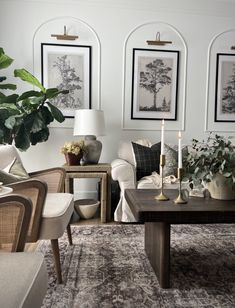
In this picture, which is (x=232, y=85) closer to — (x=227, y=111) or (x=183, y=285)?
(x=227, y=111)

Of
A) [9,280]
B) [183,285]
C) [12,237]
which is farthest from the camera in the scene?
[183,285]

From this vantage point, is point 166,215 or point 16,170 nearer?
point 166,215

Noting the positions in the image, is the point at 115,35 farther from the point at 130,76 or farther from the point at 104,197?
the point at 104,197

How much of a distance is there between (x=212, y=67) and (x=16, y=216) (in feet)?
11.1

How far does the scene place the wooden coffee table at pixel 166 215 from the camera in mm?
1616

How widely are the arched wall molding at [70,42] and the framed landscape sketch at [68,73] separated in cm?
5

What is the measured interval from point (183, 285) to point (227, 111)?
280cm

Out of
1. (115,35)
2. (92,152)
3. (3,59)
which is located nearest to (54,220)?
(92,152)

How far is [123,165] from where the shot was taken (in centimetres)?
297

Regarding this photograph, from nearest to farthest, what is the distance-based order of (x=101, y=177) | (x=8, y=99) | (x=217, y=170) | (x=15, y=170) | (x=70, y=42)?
(x=217, y=170) < (x=15, y=170) < (x=101, y=177) < (x=8, y=99) < (x=70, y=42)

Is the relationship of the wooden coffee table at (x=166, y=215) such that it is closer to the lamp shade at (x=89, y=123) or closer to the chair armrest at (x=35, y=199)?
the chair armrest at (x=35, y=199)

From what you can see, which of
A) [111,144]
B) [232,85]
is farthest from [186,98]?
[111,144]

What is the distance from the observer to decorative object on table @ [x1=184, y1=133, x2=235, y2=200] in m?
1.82

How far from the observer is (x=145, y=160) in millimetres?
3227
